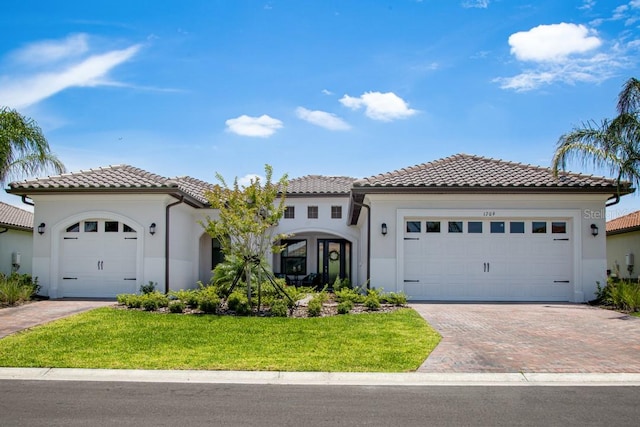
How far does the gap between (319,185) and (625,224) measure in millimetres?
13948

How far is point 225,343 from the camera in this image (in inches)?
380

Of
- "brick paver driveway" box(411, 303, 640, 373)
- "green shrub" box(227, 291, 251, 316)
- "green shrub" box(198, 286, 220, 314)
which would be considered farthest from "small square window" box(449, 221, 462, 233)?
"green shrub" box(198, 286, 220, 314)

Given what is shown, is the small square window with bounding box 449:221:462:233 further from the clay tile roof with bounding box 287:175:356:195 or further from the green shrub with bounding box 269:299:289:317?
the clay tile roof with bounding box 287:175:356:195

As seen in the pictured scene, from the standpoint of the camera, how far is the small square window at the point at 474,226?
1656 cm

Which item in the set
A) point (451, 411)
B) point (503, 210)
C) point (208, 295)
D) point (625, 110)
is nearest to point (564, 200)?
point (503, 210)

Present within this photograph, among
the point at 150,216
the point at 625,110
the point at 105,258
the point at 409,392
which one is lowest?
the point at 409,392

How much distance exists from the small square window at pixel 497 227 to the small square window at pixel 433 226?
1.69 m

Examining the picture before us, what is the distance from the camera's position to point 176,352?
9.02 m

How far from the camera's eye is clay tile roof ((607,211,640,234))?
22.3 meters

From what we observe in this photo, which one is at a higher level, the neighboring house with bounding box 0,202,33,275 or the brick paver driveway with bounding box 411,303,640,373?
the neighboring house with bounding box 0,202,33,275

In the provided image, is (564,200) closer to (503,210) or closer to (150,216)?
(503,210)

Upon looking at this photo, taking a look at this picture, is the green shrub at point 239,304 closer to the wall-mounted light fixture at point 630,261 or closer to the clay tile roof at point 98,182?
the clay tile roof at point 98,182

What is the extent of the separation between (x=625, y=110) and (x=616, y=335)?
7.70 metres

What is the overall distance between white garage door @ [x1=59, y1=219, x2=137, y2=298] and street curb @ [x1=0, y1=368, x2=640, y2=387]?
947 centimetres
